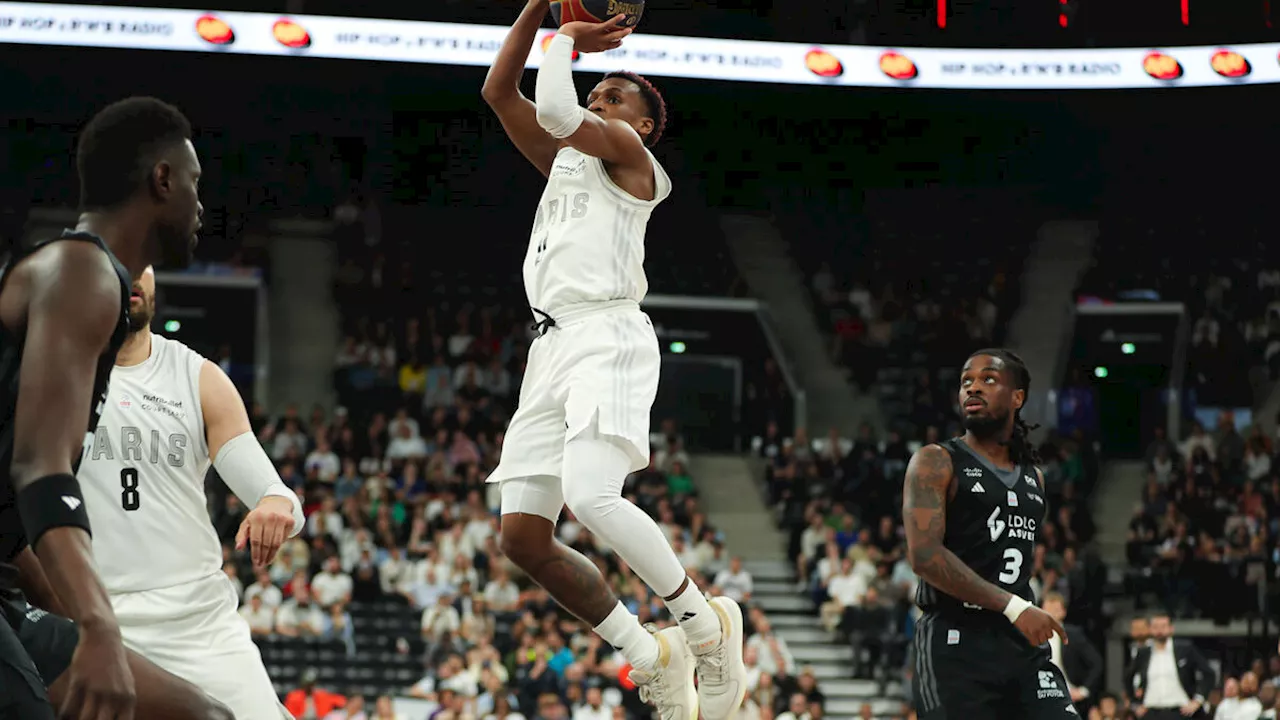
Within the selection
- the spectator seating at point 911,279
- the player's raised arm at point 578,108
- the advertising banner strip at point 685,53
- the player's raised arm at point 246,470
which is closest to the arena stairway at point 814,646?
the spectator seating at point 911,279

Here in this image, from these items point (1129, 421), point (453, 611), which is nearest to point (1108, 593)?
point (1129, 421)

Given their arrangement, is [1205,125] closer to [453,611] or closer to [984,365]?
[453,611]

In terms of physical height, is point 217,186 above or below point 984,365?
above

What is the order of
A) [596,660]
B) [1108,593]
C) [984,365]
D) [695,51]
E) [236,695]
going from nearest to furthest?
[236,695] < [984,365] < [596,660] < [1108,593] < [695,51]

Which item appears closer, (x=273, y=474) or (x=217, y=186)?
(x=273, y=474)

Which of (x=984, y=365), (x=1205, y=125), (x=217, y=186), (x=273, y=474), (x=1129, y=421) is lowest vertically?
(x=273, y=474)

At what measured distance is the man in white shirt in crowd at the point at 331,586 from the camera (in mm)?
15695

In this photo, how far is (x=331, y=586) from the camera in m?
15.8

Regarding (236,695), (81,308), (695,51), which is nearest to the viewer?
(81,308)

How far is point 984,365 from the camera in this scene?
6.76 meters

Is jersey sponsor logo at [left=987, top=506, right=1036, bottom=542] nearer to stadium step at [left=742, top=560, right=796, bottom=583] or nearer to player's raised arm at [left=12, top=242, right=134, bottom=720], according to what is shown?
player's raised arm at [left=12, top=242, right=134, bottom=720]

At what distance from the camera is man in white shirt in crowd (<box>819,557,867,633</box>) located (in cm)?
1759

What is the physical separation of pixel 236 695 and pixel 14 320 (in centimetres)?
190

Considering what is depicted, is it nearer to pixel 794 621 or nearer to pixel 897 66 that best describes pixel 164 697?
pixel 794 621
